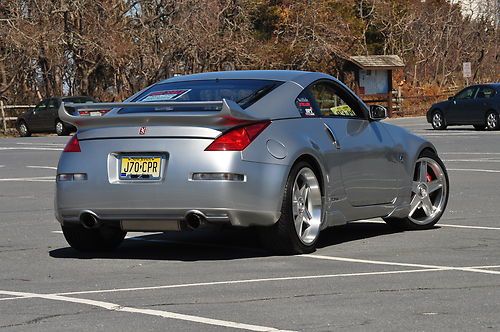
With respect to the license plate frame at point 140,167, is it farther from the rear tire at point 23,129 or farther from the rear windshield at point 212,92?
the rear tire at point 23,129

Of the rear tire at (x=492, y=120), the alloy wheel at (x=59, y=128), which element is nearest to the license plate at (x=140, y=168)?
the rear tire at (x=492, y=120)

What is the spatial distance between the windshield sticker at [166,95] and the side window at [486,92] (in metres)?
29.8

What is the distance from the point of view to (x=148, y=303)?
7.53 m

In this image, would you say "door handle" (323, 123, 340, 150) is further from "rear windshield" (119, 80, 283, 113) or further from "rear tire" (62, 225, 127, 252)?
"rear tire" (62, 225, 127, 252)

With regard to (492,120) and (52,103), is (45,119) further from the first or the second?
(492,120)

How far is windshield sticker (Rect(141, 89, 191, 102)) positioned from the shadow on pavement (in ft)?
4.07

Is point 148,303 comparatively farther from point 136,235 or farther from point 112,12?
point 112,12

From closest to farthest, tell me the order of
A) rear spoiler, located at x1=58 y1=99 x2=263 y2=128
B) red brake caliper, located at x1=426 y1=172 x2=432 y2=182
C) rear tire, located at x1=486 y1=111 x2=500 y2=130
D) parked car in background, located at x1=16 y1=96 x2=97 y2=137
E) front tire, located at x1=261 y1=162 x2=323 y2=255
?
rear spoiler, located at x1=58 y1=99 x2=263 y2=128, front tire, located at x1=261 y1=162 x2=323 y2=255, red brake caliper, located at x1=426 y1=172 x2=432 y2=182, rear tire, located at x1=486 y1=111 x2=500 y2=130, parked car in background, located at x1=16 y1=96 x2=97 y2=137

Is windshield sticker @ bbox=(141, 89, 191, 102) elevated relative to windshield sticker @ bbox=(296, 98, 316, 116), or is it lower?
elevated

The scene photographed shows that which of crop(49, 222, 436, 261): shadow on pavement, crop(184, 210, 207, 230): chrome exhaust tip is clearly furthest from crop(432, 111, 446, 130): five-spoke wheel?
crop(184, 210, 207, 230): chrome exhaust tip

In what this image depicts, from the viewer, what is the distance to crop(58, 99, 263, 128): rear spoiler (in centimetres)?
924

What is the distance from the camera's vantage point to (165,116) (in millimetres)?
9430

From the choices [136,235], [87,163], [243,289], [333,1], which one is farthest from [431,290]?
[333,1]

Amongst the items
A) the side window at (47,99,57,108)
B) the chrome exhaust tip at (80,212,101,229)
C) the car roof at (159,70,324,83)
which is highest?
the car roof at (159,70,324,83)
